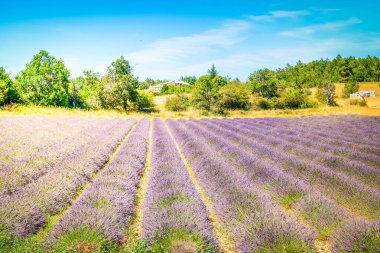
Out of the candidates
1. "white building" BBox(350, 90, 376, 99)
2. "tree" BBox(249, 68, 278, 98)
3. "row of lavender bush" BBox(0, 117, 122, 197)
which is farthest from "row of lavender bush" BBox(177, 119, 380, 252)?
"white building" BBox(350, 90, 376, 99)

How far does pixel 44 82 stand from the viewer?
28.7 meters

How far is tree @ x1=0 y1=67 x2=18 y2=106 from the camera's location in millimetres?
23870

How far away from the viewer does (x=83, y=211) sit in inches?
135

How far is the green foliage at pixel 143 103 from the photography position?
34.3m

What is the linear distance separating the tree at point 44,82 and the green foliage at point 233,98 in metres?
22.0

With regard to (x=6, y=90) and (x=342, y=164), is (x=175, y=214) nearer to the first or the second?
(x=342, y=164)

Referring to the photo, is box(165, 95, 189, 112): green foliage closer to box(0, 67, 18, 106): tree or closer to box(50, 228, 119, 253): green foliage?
box(0, 67, 18, 106): tree

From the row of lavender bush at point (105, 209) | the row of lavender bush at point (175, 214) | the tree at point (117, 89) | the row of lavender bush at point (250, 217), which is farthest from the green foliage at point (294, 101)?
the row of lavender bush at point (105, 209)

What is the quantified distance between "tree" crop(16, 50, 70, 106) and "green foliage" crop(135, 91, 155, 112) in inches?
374

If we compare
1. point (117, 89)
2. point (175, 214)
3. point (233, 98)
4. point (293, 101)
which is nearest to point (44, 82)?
point (117, 89)

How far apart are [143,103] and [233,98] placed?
14294 millimetres

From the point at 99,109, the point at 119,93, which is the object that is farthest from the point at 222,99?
the point at 99,109

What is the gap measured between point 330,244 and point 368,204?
1473mm

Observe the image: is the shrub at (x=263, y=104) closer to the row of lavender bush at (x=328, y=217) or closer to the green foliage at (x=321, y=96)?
the green foliage at (x=321, y=96)
